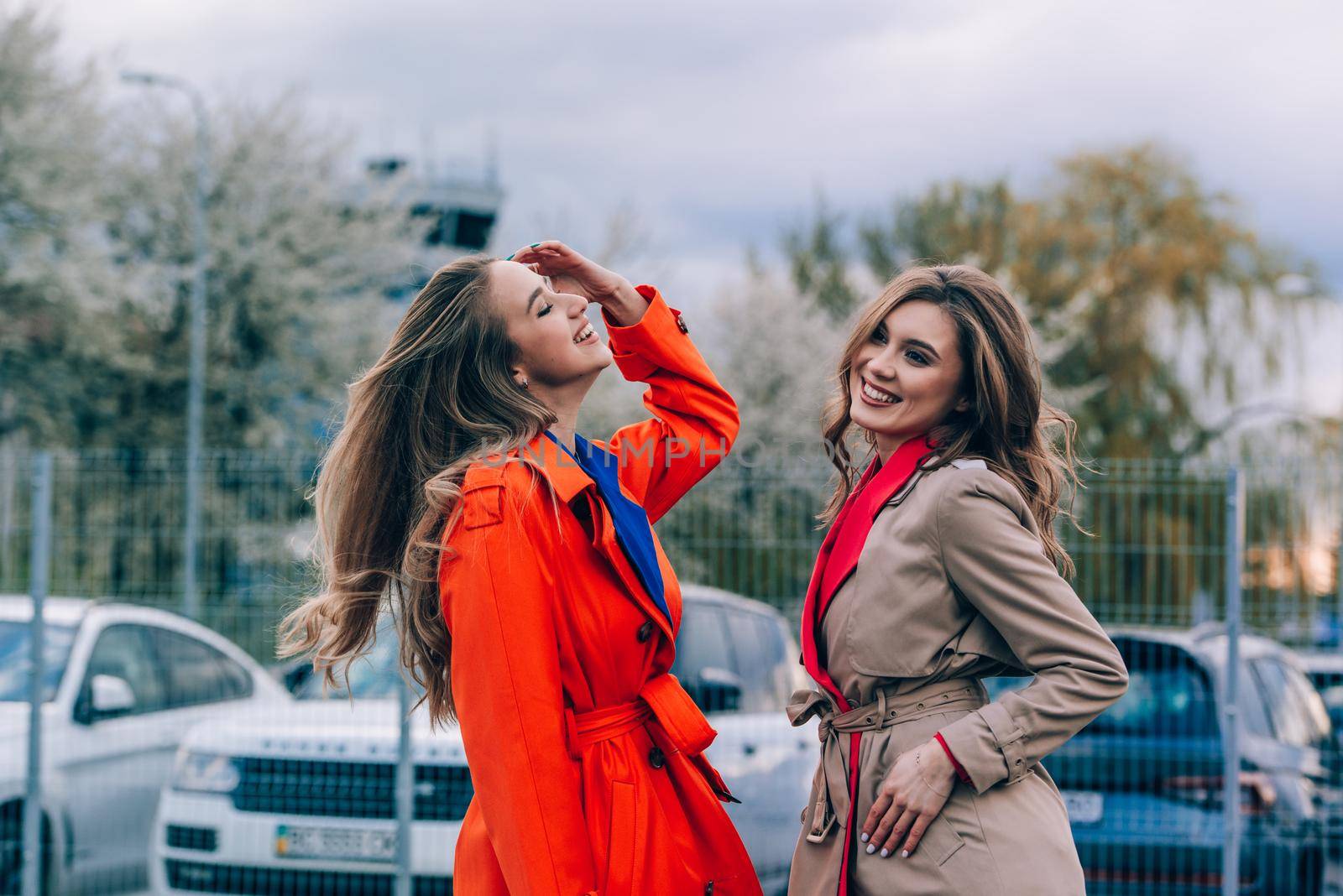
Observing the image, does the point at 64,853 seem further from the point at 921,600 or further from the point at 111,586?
the point at 921,600

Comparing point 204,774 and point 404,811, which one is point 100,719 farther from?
point 404,811

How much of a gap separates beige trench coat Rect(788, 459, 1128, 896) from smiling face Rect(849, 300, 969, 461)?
5.3 inches

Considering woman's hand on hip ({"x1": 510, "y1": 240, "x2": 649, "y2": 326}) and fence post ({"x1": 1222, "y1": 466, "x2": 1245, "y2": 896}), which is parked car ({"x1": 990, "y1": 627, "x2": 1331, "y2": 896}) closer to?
fence post ({"x1": 1222, "y1": 466, "x2": 1245, "y2": 896})

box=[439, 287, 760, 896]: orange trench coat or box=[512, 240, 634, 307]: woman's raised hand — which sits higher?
box=[512, 240, 634, 307]: woman's raised hand

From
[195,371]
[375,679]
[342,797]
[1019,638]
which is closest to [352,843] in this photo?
[342,797]

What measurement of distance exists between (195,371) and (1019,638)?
1749 centimetres

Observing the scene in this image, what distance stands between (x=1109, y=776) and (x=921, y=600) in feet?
13.2

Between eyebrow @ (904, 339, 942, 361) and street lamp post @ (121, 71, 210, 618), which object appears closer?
eyebrow @ (904, 339, 942, 361)

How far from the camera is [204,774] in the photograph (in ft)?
19.0

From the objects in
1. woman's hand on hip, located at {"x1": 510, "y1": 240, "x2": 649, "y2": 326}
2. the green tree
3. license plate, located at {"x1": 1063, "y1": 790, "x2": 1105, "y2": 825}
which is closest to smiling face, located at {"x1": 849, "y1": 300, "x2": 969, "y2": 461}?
woman's hand on hip, located at {"x1": 510, "y1": 240, "x2": 649, "y2": 326}

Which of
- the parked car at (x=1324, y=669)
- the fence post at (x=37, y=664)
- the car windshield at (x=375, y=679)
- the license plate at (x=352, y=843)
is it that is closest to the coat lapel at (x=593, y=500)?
the license plate at (x=352, y=843)

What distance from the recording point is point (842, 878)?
228 centimetres

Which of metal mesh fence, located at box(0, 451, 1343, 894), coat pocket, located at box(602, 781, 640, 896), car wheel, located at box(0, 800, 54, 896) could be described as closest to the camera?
coat pocket, located at box(602, 781, 640, 896)

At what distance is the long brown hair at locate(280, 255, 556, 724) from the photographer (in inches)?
98.3
